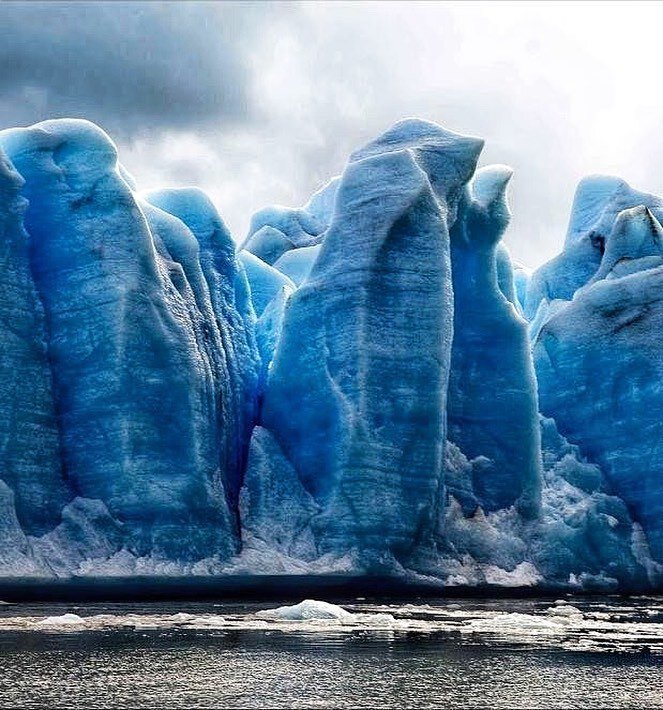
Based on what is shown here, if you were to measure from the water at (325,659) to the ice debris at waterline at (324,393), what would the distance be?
5.40 m

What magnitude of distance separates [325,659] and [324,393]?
15.7 meters

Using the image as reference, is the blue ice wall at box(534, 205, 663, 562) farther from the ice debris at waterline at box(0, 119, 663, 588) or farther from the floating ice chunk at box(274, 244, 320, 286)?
the floating ice chunk at box(274, 244, 320, 286)

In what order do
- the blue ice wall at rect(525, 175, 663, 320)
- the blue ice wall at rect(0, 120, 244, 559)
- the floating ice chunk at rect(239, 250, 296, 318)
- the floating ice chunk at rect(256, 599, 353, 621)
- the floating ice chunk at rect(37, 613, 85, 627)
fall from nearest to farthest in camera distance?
the floating ice chunk at rect(37, 613, 85, 627) < the floating ice chunk at rect(256, 599, 353, 621) < the blue ice wall at rect(0, 120, 244, 559) < the floating ice chunk at rect(239, 250, 296, 318) < the blue ice wall at rect(525, 175, 663, 320)

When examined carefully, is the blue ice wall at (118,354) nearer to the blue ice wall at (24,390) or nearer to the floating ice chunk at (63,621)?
the blue ice wall at (24,390)

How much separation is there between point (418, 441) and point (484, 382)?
16.5ft

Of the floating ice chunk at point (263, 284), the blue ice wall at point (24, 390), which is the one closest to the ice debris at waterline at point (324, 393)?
the blue ice wall at point (24, 390)

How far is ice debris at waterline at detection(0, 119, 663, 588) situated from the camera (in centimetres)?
2694

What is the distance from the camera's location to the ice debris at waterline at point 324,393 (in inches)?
1061

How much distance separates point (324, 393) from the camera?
98.2 ft

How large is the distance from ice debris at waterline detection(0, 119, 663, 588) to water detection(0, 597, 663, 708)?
5.40 meters

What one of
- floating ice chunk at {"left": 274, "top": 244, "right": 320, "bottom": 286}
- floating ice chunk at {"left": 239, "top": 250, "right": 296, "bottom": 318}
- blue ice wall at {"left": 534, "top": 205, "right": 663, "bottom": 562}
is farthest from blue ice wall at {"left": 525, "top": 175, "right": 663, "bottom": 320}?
floating ice chunk at {"left": 239, "top": 250, "right": 296, "bottom": 318}

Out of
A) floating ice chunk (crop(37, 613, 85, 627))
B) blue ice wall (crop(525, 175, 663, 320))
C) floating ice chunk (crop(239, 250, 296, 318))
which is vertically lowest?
floating ice chunk (crop(37, 613, 85, 627))

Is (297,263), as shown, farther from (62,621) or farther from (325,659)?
(325,659)

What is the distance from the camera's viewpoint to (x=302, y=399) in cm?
3059
